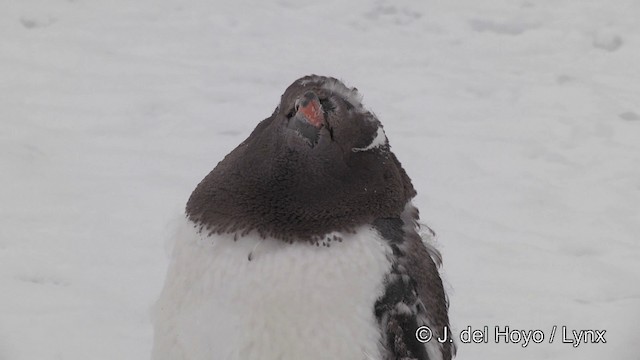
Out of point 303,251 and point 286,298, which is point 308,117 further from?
point 286,298

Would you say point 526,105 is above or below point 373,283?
below

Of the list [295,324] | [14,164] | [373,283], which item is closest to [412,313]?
[373,283]

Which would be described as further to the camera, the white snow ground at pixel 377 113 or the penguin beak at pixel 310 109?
the white snow ground at pixel 377 113

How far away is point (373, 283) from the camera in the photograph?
1976 millimetres

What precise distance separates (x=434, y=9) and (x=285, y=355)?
5900 mm

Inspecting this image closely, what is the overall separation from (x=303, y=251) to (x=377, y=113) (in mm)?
3586

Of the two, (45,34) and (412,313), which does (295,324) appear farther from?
(45,34)

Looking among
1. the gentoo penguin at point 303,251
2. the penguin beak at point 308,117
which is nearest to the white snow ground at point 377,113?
the gentoo penguin at point 303,251

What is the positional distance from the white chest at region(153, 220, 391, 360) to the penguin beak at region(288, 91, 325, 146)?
28 centimetres

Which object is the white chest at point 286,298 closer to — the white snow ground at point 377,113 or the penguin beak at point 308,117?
the penguin beak at point 308,117

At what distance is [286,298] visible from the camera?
1919 millimetres

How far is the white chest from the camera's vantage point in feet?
6.31

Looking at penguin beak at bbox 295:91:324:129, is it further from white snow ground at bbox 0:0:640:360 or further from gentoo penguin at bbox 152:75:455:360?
white snow ground at bbox 0:0:640:360

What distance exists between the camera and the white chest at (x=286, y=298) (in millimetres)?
1925
